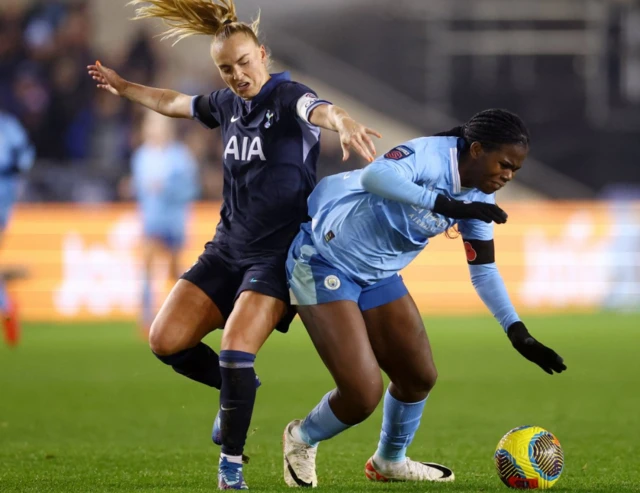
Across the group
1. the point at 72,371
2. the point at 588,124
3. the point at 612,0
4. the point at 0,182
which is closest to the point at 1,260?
the point at 0,182

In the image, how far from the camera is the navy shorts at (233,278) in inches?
192

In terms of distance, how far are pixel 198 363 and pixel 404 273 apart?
11.4m

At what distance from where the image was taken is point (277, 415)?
7.52 meters

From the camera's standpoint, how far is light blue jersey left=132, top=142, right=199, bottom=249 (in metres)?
14.4

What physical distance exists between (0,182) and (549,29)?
35.3ft

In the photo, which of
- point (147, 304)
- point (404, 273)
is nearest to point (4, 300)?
point (147, 304)

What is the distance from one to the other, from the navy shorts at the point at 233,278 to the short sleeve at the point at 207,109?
1.99 ft

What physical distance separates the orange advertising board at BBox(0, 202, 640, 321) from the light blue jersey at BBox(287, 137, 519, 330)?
11014mm

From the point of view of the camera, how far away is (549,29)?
19547 millimetres

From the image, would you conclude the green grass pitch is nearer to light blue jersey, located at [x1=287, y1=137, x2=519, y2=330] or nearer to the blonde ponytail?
light blue jersey, located at [x1=287, y1=137, x2=519, y2=330]

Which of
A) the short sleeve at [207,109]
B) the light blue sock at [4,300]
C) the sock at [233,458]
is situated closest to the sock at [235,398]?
the sock at [233,458]

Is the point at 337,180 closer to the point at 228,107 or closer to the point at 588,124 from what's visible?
the point at 228,107

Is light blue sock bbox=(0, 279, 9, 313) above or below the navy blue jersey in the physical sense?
below

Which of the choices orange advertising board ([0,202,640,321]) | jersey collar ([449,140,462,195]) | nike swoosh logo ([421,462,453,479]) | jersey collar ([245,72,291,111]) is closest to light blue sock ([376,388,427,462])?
nike swoosh logo ([421,462,453,479])
